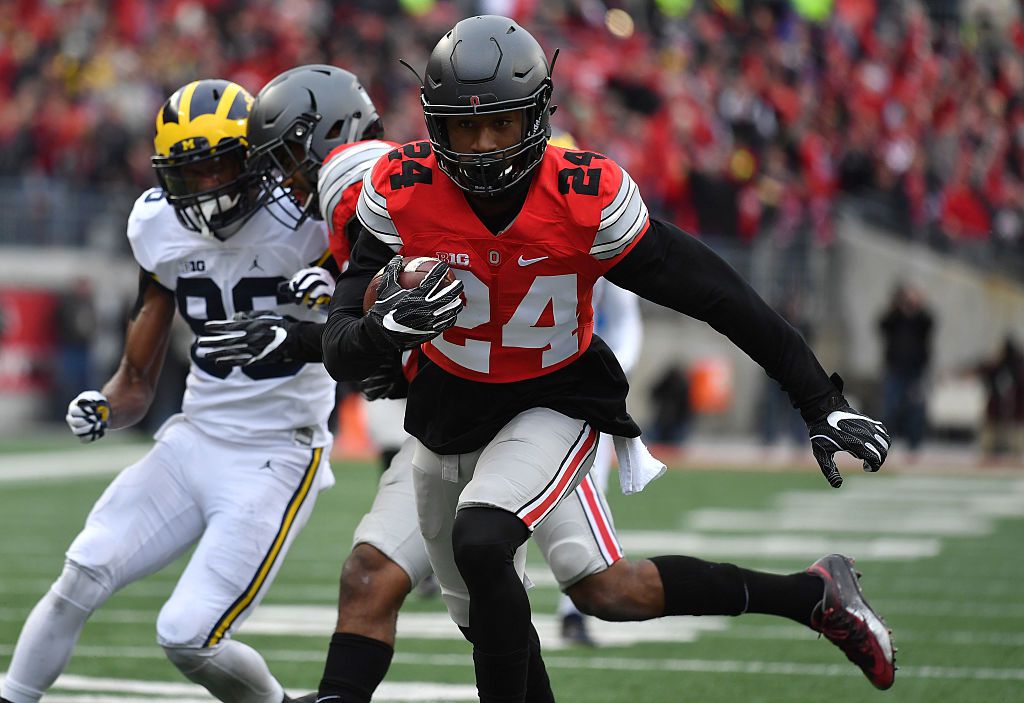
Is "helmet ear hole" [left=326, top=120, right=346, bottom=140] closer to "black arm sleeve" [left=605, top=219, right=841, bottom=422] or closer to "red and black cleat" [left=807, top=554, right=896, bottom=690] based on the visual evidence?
"black arm sleeve" [left=605, top=219, right=841, bottom=422]

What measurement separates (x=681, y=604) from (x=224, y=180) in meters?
1.71

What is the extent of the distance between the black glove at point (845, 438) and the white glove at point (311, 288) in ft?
4.35

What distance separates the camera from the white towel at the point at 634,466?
13.2 feet

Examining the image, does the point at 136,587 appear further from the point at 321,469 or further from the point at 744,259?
the point at 744,259

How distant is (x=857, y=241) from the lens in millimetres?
17547

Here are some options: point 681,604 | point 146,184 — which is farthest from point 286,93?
point 146,184

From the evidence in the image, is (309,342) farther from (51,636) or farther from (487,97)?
(51,636)

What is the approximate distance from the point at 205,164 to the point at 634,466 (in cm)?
148

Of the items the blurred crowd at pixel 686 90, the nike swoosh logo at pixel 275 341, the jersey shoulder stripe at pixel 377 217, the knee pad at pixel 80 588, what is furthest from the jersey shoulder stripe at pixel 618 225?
the blurred crowd at pixel 686 90

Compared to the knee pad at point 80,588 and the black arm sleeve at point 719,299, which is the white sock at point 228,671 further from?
the black arm sleeve at point 719,299

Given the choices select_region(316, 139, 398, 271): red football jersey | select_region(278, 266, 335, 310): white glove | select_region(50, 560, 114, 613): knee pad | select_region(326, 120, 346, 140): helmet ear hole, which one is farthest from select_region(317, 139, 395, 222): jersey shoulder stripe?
select_region(50, 560, 114, 613): knee pad

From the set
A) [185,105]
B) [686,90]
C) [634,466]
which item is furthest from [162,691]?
[686,90]

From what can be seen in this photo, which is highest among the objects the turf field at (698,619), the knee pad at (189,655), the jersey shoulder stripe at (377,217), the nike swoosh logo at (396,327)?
the jersey shoulder stripe at (377,217)

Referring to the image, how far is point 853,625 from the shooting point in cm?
431
